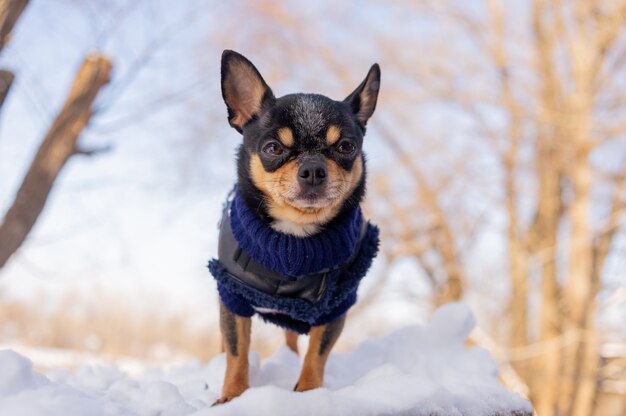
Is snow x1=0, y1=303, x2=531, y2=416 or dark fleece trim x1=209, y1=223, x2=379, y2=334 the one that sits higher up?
dark fleece trim x1=209, y1=223, x2=379, y2=334

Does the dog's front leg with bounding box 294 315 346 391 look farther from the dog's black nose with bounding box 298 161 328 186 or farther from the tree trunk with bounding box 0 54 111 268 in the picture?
the tree trunk with bounding box 0 54 111 268

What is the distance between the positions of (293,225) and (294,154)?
28 centimetres

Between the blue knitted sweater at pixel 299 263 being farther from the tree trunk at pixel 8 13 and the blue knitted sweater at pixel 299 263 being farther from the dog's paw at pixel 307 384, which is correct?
the tree trunk at pixel 8 13

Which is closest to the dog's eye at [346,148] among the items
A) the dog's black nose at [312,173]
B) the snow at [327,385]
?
the dog's black nose at [312,173]

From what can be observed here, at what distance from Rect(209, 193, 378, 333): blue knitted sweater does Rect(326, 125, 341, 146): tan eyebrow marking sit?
1.00 ft

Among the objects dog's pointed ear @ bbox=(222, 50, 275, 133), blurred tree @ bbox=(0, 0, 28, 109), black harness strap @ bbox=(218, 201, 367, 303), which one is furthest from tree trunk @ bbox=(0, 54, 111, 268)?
black harness strap @ bbox=(218, 201, 367, 303)

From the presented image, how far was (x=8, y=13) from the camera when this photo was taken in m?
2.70

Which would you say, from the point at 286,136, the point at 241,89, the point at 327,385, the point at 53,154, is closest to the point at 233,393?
the point at 327,385

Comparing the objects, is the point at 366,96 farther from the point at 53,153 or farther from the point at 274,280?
the point at 53,153

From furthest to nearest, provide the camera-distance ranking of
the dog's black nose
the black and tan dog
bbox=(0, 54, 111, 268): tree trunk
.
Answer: bbox=(0, 54, 111, 268): tree trunk < the black and tan dog < the dog's black nose

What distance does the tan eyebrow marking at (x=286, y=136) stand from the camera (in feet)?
6.98

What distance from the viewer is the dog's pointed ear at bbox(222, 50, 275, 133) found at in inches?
91.8

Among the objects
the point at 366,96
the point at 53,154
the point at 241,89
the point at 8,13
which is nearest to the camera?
the point at 241,89

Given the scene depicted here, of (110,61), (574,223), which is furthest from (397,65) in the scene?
(110,61)
